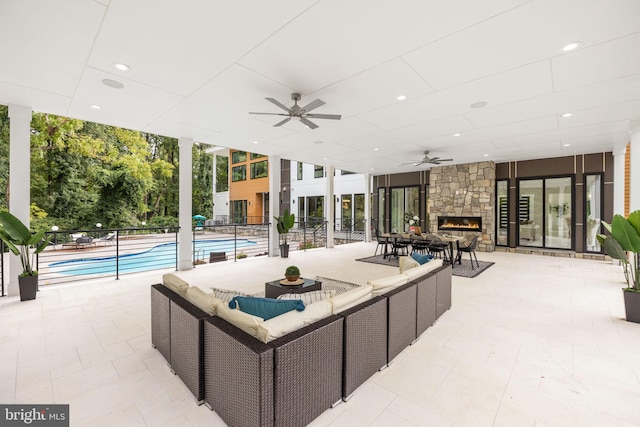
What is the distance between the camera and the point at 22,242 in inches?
176

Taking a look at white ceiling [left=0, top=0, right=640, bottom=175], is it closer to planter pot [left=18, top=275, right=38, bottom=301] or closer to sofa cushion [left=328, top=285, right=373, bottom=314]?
sofa cushion [left=328, top=285, right=373, bottom=314]

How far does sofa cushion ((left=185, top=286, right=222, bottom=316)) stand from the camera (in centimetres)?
226

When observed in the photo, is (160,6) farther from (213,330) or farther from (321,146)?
(321,146)

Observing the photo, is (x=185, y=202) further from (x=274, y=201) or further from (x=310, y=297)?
(x=310, y=297)

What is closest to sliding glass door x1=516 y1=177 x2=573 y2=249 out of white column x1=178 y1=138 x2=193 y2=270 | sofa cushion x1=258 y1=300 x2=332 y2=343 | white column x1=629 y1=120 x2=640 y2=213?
white column x1=629 y1=120 x2=640 y2=213

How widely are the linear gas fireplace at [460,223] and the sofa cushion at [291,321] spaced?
9.61 metres

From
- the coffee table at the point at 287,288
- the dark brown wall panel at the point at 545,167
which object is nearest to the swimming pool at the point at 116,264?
the coffee table at the point at 287,288

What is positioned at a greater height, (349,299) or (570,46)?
(570,46)

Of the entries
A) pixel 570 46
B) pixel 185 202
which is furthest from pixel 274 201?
pixel 570 46

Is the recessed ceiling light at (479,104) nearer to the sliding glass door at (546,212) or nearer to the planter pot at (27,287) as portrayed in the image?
the sliding glass door at (546,212)

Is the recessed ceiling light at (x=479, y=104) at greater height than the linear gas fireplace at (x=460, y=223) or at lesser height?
greater

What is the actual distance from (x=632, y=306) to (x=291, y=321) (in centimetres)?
483

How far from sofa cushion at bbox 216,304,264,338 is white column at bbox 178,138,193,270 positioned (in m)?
5.34

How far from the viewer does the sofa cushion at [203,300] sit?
226 centimetres
